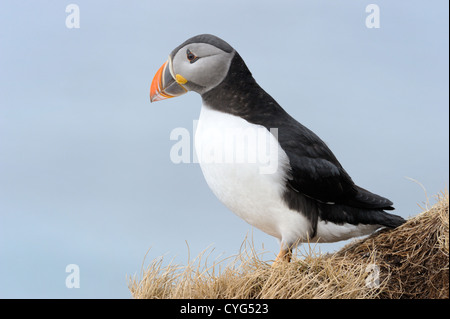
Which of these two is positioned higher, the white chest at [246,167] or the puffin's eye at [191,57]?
the puffin's eye at [191,57]

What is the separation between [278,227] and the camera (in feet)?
15.8

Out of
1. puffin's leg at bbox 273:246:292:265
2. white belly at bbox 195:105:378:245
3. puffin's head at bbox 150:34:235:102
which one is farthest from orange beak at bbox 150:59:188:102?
puffin's leg at bbox 273:246:292:265

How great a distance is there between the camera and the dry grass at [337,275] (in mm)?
4414

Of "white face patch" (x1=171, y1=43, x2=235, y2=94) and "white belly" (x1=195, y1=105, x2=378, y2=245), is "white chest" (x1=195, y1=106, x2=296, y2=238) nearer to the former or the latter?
"white belly" (x1=195, y1=105, x2=378, y2=245)

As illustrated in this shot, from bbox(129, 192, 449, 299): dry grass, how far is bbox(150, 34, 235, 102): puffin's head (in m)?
1.34

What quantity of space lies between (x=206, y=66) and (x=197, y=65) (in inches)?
3.0

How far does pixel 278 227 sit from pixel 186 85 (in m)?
1.33

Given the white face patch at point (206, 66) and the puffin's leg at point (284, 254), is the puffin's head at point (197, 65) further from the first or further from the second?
the puffin's leg at point (284, 254)

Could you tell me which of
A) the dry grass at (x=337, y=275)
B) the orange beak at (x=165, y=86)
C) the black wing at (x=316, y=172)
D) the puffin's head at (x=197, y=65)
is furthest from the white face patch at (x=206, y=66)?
the dry grass at (x=337, y=275)

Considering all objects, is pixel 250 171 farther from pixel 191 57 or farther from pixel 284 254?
pixel 191 57

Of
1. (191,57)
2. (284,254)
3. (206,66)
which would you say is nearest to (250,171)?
→ (284,254)
